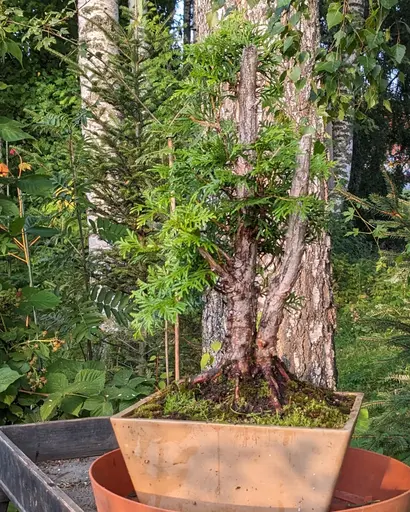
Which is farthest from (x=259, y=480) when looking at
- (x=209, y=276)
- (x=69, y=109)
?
(x=69, y=109)

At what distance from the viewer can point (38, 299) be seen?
2.24 m

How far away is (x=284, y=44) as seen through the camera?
1.31 meters

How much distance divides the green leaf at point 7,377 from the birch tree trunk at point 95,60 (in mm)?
Result: 1217

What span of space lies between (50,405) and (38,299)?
42 cm

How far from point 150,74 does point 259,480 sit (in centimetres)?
286

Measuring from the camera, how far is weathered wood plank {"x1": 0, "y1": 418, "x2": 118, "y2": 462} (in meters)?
1.43

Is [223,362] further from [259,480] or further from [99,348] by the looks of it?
[99,348]

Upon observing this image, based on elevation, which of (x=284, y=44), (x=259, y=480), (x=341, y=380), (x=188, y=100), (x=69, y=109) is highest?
(x=69, y=109)

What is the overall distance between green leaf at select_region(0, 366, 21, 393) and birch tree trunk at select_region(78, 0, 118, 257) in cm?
122

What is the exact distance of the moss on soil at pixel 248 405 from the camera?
0.94 metres

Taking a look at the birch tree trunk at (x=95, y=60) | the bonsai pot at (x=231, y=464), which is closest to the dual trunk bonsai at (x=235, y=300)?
the bonsai pot at (x=231, y=464)

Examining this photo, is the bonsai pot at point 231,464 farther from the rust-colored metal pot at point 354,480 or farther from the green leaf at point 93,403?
the green leaf at point 93,403

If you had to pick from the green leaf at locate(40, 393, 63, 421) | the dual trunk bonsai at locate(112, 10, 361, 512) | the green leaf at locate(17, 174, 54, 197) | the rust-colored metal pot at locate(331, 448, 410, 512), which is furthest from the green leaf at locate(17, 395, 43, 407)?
the rust-colored metal pot at locate(331, 448, 410, 512)

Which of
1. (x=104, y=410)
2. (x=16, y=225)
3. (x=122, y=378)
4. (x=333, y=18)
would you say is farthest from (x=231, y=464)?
(x=16, y=225)
